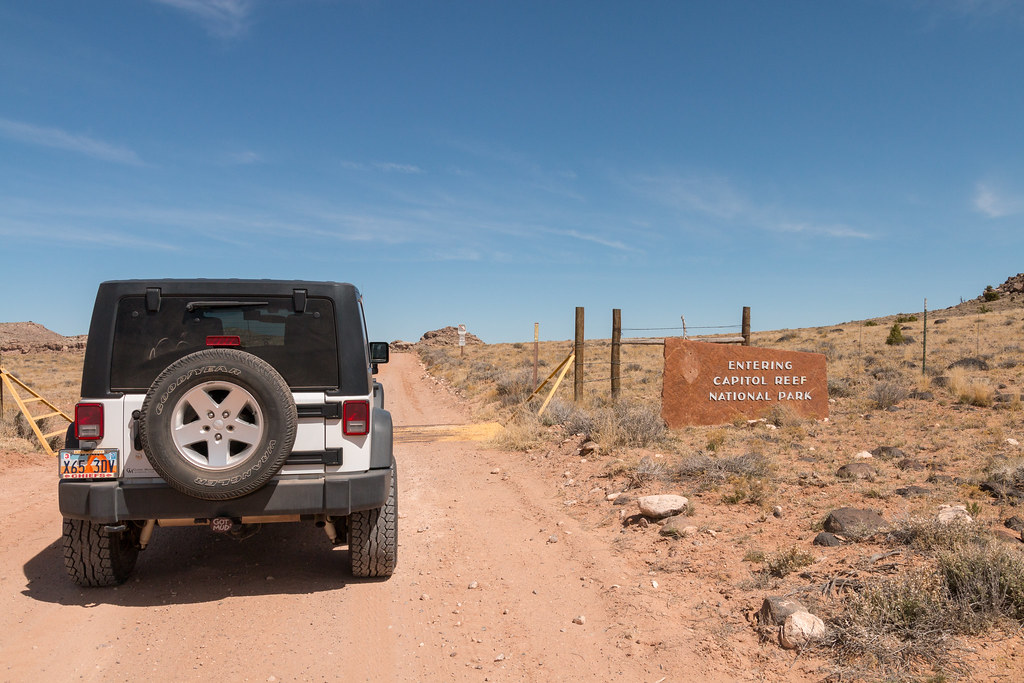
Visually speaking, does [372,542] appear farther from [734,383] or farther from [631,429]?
[734,383]

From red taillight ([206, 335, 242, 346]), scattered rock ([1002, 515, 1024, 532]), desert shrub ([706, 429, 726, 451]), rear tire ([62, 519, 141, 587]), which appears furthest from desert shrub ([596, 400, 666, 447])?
rear tire ([62, 519, 141, 587])

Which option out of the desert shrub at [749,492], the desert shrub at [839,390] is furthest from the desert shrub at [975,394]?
the desert shrub at [749,492]

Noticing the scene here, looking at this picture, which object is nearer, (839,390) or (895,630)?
(895,630)

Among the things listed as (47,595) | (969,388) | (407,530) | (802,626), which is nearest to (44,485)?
(47,595)

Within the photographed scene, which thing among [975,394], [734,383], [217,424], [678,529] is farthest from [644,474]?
[975,394]

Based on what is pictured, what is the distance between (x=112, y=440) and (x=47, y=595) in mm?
1432

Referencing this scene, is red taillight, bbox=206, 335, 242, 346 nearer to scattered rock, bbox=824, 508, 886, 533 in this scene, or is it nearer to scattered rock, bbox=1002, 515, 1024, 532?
scattered rock, bbox=824, 508, 886, 533

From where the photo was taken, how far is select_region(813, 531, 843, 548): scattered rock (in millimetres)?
4914

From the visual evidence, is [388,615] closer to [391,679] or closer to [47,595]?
[391,679]

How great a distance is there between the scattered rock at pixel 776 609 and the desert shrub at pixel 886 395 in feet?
29.9

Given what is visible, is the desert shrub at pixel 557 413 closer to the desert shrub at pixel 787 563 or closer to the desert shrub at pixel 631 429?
the desert shrub at pixel 631 429

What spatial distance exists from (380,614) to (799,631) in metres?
2.60

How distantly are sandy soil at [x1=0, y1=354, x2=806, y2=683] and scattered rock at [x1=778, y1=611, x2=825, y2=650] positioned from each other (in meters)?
0.11

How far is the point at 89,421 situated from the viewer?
430 centimetres
